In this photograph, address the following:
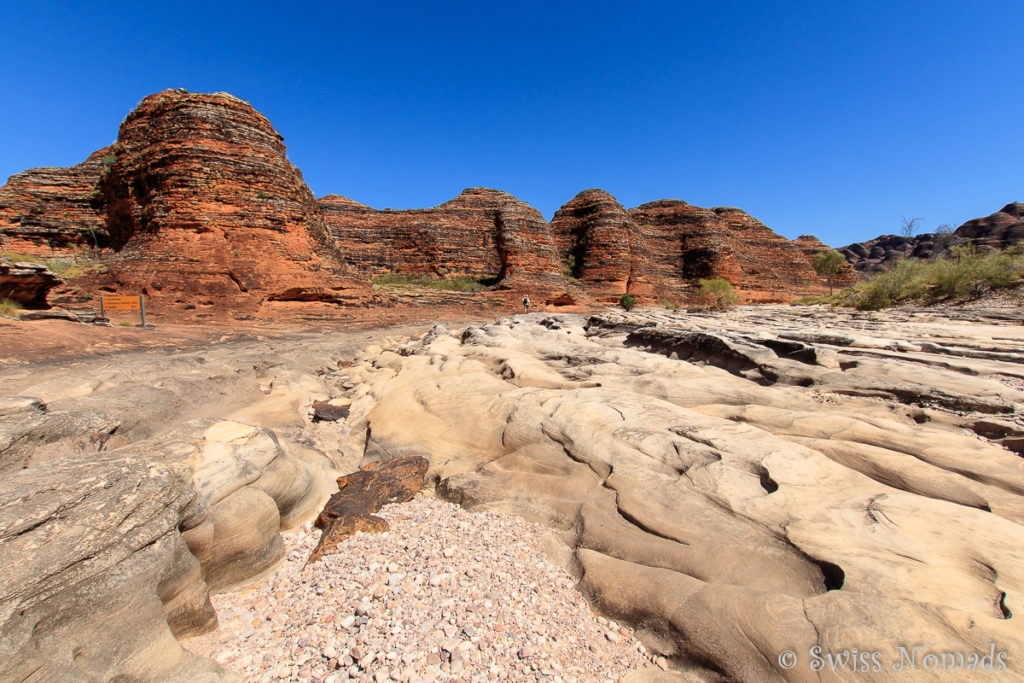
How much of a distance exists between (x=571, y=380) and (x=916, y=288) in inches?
591

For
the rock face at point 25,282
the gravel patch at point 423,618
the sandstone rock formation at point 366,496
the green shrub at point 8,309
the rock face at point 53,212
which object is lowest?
the sandstone rock formation at point 366,496

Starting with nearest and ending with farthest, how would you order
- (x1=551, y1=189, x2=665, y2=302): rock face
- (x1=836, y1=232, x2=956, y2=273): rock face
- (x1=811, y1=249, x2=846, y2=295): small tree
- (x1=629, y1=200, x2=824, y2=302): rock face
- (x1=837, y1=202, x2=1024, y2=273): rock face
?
(x1=551, y1=189, x2=665, y2=302): rock face < (x1=629, y1=200, x2=824, y2=302): rock face < (x1=811, y1=249, x2=846, y2=295): small tree < (x1=837, y1=202, x2=1024, y2=273): rock face < (x1=836, y1=232, x2=956, y2=273): rock face

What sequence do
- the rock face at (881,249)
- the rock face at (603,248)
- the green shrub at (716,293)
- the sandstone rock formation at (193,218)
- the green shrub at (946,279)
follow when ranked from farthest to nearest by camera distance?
1. the rock face at (881,249)
2. the rock face at (603,248)
3. the green shrub at (716,293)
4. the sandstone rock formation at (193,218)
5. the green shrub at (946,279)

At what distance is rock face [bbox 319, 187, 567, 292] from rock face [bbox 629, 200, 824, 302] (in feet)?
36.3

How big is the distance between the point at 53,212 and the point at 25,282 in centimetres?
1162

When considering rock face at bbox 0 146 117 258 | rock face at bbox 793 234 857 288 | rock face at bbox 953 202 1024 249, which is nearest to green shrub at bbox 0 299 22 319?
rock face at bbox 0 146 117 258

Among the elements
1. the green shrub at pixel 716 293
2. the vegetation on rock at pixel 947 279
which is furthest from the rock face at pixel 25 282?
the green shrub at pixel 716 293

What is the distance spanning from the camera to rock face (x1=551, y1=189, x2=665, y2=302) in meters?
25.6

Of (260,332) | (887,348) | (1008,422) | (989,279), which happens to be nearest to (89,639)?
(1008,422)

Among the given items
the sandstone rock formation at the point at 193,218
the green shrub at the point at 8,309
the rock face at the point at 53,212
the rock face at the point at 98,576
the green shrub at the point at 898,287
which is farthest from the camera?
the rock face at the point at 53,212

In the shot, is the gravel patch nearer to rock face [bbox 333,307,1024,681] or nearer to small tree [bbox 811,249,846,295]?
rock face [bbox 333,307,1024,681]

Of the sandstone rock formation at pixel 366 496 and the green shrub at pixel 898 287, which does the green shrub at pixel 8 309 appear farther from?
the green shrub at pixel 898 287

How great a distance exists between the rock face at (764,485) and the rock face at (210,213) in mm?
10523

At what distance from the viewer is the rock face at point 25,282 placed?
22.8ft
